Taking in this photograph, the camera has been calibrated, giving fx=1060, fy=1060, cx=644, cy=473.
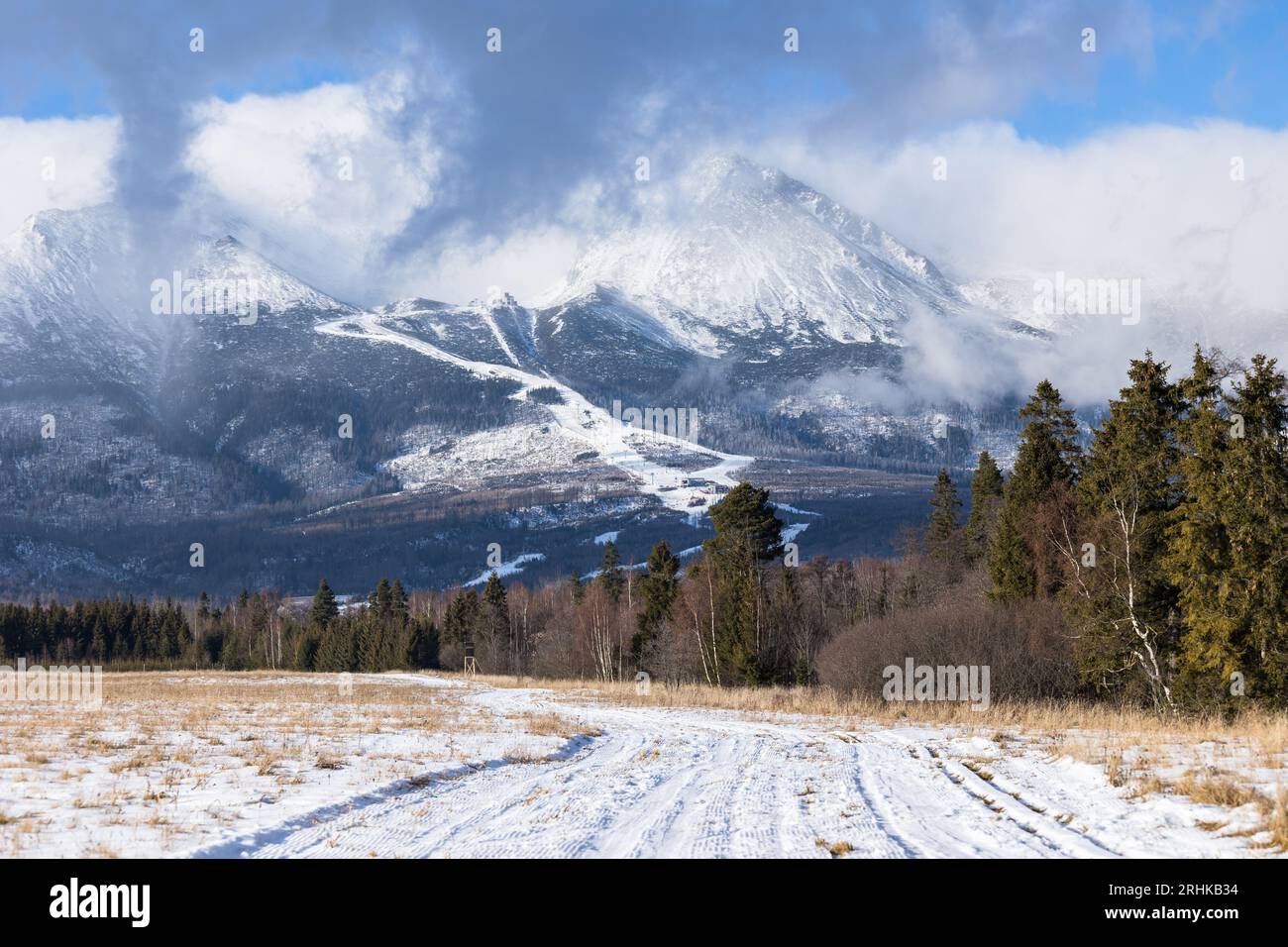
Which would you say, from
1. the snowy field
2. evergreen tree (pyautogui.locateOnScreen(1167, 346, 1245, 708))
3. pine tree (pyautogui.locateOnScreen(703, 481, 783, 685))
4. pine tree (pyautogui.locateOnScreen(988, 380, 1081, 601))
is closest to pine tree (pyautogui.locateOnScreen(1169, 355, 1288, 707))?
evergreen tree (pyautogui.locateOnScreen(1167, 346, 1245, 708))

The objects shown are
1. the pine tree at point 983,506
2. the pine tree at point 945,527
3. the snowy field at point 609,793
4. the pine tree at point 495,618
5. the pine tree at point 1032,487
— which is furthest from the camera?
the pine tree at point 495,618

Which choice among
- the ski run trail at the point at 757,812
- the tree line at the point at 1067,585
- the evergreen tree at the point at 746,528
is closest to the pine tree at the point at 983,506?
the tree line at the point at 1067,585

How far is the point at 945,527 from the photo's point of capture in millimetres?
87062

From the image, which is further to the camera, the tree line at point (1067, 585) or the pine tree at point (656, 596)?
the pine tree at point (656, 596)

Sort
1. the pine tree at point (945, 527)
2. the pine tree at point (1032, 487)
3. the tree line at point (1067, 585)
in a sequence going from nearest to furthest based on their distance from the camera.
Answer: the tree line at point (1067, 585)
the pine tree at point (1032, 487)
the pine tree at point (945, 527)

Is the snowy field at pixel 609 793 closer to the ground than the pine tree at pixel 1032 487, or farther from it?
closer to the ground

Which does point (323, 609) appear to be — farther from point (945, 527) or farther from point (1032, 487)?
point (1032, 487)

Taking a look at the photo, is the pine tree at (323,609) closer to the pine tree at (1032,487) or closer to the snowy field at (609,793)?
the pine tree at (1032,487)

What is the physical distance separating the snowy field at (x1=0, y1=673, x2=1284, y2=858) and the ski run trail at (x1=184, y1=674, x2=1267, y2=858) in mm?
46

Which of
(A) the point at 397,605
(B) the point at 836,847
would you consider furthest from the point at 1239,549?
(A) the point at 397,605

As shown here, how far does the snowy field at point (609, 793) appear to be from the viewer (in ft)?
36.5

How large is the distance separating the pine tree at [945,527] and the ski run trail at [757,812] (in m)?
60.6
